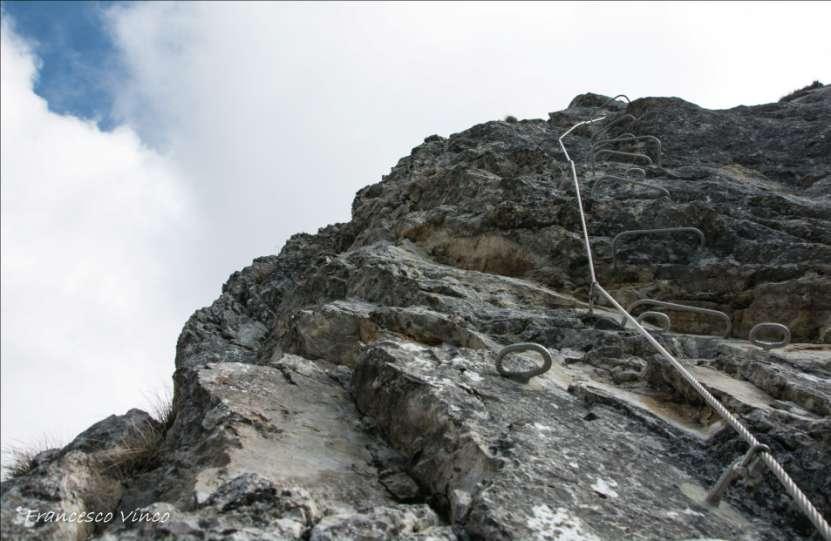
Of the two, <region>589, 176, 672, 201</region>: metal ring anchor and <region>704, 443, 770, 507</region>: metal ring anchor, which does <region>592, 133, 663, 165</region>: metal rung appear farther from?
<region>704, 443, 770, 507</region>: metal ring anchor

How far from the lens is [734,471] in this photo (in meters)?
3.31

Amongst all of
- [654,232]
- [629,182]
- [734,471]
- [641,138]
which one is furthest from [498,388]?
[641,138]

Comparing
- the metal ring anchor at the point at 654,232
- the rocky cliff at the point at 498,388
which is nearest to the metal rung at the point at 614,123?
the rocky cliff at the point at 498,388

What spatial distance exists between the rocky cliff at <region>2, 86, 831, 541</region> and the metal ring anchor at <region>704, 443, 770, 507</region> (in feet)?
0.30

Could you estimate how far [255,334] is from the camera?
9383 mm

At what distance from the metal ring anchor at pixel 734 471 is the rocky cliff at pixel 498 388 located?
0.30 ft

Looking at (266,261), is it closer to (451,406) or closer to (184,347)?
(184,347)

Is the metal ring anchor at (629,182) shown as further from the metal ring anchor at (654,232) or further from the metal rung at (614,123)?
the metal rung at (614,123)

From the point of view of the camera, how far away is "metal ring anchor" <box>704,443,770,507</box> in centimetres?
322

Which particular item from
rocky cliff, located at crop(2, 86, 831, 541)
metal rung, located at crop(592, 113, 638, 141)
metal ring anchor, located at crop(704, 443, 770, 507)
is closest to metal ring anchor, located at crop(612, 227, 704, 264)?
rocky cliff, located at crop(2, 86, 831, 541)

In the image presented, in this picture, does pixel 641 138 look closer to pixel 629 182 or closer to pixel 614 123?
pixel 629 182

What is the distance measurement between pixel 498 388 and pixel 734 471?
1.57 meters

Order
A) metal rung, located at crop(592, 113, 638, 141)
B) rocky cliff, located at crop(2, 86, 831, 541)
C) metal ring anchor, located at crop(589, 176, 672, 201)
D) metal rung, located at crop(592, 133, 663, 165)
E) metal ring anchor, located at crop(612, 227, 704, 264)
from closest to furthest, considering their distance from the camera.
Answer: rocky cliff, located at crop(2, 86, 831, 541)
metal ring anchor, located at crop(612, 227, 704, 264)
metal ring anchor, located at crop(589, 176, 672, 201)
metal rung, located at crop(592, 133, 663, 165)
metal rung, located at crop(592, 113, 638, 141)

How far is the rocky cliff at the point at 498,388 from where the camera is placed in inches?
125
